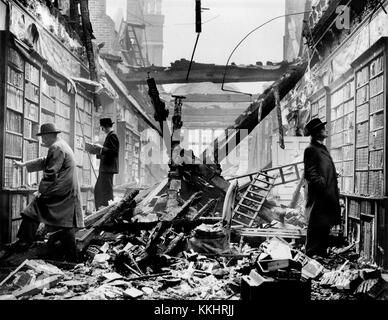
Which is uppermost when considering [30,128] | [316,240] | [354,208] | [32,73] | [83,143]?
[32,73]

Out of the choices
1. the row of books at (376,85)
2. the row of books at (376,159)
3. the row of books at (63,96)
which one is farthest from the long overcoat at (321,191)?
the row of books at (63,96)

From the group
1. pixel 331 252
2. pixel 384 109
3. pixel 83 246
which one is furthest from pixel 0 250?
pixel 384 109

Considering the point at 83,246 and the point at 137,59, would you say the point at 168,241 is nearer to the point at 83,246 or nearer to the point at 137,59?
the point at 83,246

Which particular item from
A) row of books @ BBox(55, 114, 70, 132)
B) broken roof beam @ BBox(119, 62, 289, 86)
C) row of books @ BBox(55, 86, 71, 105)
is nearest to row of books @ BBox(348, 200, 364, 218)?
broken roof beam @ BBox(119, 62, 289, 86)

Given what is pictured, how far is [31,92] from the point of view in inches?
252

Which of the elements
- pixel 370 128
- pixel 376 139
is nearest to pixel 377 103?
pixel 370 128

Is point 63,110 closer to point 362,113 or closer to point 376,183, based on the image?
point 362,113

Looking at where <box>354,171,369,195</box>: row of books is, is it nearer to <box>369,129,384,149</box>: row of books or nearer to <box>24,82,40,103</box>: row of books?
<box>369,129,384,149</box>: row of books

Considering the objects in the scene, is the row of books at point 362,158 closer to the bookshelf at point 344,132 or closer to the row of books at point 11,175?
the bookshelf at point 344,132

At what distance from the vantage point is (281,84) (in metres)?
9.18

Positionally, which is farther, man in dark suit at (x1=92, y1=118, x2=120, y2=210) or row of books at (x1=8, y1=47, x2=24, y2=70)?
man in dark suit at (x1=92, y1=118, x2=120, y2=210)

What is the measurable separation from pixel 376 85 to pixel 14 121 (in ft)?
19.4

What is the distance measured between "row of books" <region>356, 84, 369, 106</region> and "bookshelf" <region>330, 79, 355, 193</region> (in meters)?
0.58

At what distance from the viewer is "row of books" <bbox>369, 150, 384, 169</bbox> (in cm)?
541
